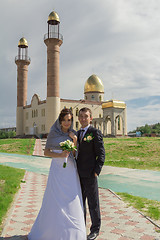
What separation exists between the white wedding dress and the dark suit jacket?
0.44ft

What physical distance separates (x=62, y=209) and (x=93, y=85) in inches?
2071

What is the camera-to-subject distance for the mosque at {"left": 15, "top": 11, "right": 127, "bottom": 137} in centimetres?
3991

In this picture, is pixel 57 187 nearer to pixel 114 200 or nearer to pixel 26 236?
pixel 26 236

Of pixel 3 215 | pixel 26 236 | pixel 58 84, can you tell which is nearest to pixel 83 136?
pixel 26 236

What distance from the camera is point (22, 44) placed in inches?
1989

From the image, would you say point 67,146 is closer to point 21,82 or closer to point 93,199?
point 93,199

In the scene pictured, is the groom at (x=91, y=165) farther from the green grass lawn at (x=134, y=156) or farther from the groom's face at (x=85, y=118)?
the green grass lawn at (x=134, y=156)

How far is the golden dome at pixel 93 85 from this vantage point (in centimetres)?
5534

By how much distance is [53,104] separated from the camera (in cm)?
3991

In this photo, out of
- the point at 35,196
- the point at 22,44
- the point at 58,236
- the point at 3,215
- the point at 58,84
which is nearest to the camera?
the point at 58,236

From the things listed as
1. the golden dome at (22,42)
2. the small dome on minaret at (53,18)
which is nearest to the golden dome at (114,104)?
the small dome on minaret at (53,18)

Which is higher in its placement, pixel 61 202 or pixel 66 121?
pixel 66 121

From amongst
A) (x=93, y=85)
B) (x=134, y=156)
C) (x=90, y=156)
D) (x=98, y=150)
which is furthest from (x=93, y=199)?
Answer: (x=93, y=85)

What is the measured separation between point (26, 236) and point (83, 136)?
74.4 inches
